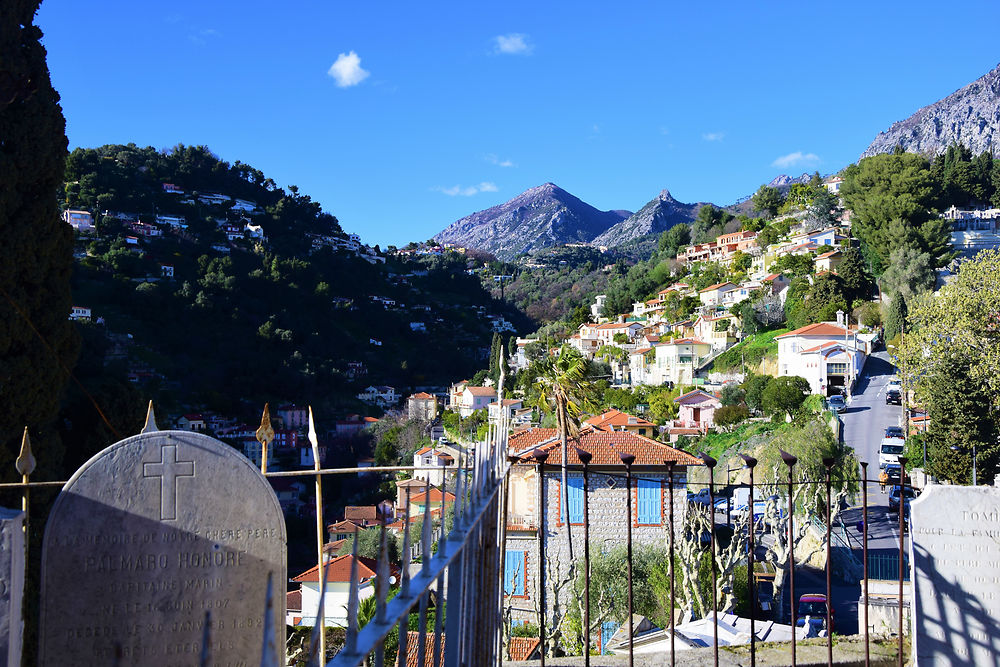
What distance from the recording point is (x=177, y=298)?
49.2 metres

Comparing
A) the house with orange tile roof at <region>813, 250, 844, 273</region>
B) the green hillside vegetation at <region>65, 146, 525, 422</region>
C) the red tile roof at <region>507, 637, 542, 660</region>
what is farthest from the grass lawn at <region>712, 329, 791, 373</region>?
the red tile roof at <region>507, 637, 542, 660</region>

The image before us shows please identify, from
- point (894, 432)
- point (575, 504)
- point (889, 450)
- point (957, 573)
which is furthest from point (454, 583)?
point (894, 432)

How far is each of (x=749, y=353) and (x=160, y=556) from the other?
45.4 meters

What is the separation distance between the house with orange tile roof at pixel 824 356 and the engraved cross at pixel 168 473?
37465 mm

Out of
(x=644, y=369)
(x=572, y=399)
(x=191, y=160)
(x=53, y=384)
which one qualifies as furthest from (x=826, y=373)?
(x=191, y=160)

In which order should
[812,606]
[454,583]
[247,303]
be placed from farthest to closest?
[247,303], [812,606], [454,583]

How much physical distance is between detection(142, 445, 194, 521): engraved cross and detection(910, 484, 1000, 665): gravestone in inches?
128

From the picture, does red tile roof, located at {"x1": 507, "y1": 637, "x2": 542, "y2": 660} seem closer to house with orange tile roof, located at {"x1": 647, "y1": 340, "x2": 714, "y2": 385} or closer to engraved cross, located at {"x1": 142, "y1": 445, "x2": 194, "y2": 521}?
engraved cross, located at {"x1": 142, "y1": 445, "x2": 194, "y2": 521}

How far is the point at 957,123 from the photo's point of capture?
17575cm

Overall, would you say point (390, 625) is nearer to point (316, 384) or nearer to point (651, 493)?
point (651, 493)

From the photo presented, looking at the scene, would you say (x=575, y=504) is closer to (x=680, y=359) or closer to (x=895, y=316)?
(x=895, y=316)

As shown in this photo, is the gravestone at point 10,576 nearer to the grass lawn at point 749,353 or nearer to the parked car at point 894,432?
the parked car at point 894,432

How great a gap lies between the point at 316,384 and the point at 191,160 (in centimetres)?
4673

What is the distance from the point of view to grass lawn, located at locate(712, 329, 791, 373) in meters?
44.0
